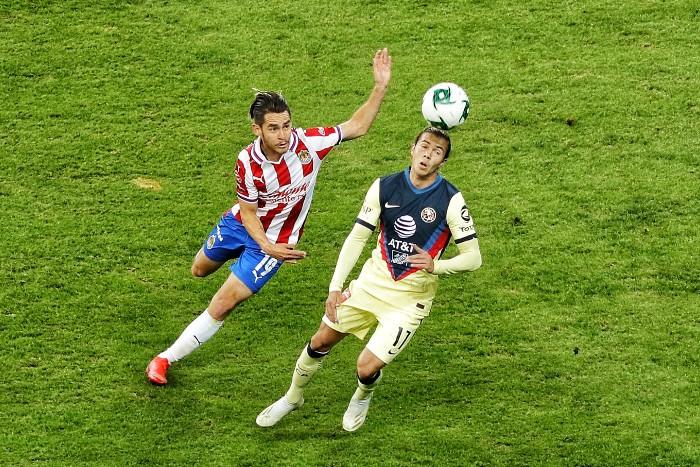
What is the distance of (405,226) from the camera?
23.8 ft

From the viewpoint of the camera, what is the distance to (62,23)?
466 inches

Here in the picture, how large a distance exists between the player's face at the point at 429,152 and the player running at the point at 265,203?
0.89 metres

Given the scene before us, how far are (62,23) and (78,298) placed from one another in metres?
4.10

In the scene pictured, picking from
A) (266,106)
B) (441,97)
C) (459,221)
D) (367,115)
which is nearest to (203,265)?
(266,106)

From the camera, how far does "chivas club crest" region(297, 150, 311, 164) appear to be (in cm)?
796

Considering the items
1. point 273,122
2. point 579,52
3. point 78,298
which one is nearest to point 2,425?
point 78,298

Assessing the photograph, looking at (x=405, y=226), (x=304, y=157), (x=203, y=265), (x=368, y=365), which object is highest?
(x=304, y=157)

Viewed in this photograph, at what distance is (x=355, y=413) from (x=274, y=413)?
0.55m

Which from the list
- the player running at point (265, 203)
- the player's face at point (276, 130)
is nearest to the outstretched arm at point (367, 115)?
the player running at point (265, 203)

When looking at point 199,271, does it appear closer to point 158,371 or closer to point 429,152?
point 158,371

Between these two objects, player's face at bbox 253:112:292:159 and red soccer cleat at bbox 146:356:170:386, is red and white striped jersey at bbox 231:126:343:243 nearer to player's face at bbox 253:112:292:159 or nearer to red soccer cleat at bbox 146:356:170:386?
player's face at bbox 253:112:292:159

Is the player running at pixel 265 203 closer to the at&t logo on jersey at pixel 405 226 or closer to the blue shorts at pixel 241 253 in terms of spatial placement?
the blue shorts at pixel 241 253

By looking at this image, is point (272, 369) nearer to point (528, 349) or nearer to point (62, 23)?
point (528, 349)

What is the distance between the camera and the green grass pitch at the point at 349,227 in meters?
7.71
